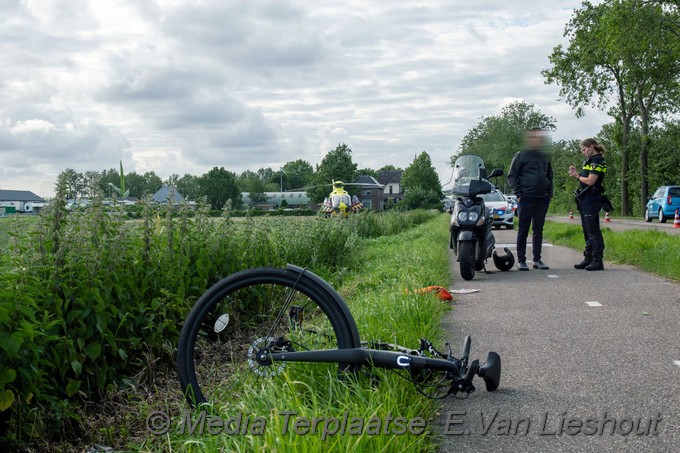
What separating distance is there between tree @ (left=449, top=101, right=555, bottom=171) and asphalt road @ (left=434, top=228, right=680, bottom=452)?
387cm

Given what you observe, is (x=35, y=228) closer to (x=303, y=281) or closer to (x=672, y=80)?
(x=303, y=281)

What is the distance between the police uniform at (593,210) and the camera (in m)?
10.5

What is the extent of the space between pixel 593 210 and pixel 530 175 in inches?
43.0

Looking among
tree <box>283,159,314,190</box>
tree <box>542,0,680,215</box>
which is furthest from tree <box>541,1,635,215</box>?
tree <box>283,159,314,190</box>

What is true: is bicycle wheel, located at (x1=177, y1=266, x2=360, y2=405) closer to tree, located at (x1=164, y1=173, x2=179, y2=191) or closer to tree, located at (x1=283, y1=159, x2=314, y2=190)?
tree, located at (x1=164, y1=173, x2=179, y2=191)

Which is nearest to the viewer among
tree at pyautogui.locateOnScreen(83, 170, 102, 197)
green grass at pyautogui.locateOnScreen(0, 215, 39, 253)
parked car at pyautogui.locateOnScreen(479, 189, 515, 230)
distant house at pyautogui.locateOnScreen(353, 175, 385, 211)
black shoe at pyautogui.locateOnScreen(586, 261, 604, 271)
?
green grass at pyautogui.locateOnScreen(0, 215, 39, 253)

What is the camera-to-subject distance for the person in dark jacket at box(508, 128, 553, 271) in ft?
34.7

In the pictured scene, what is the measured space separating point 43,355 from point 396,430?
2142mm

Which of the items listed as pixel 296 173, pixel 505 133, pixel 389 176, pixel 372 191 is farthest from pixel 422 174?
pixel 505 133

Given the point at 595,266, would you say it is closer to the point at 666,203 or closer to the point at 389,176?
the point at 666,203

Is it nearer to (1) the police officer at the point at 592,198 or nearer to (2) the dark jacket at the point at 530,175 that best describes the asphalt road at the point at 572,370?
(1) the police officer at the point at 592,198

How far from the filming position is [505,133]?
19047 mm

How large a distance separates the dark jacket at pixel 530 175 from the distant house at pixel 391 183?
5896 inches

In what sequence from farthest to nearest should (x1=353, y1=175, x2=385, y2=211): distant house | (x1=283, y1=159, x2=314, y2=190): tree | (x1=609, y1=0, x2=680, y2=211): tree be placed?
(x1=283, y1=159, x2=314, y2=190): tree < (x1=353, y1=175, x2=385, y2=211): distant house < (x1=609, y1=0, x2=680, y2=211): tree
